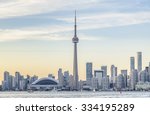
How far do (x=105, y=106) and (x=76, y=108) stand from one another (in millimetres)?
1935

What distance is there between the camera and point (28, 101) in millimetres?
42906

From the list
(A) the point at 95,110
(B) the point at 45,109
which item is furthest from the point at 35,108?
(A) the point at 95,110

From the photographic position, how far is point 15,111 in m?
37.3

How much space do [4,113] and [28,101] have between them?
553cm

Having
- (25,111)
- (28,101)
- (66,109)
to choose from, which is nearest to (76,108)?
(66,109)

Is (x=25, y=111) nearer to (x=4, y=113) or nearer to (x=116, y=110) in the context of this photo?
(x=4, y=113)

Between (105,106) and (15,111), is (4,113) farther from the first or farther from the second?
(105,106)

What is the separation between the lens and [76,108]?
124 feet

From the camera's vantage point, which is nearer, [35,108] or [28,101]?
[35,108]

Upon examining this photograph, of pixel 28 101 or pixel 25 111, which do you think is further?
pixel 28 101

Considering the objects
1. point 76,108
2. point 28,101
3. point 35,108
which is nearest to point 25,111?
point 35,108

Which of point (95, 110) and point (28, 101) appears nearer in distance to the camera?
point (95, 110)

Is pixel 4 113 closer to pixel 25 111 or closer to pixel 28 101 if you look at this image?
pixel 25 111

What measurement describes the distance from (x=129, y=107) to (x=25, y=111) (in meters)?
6.87
